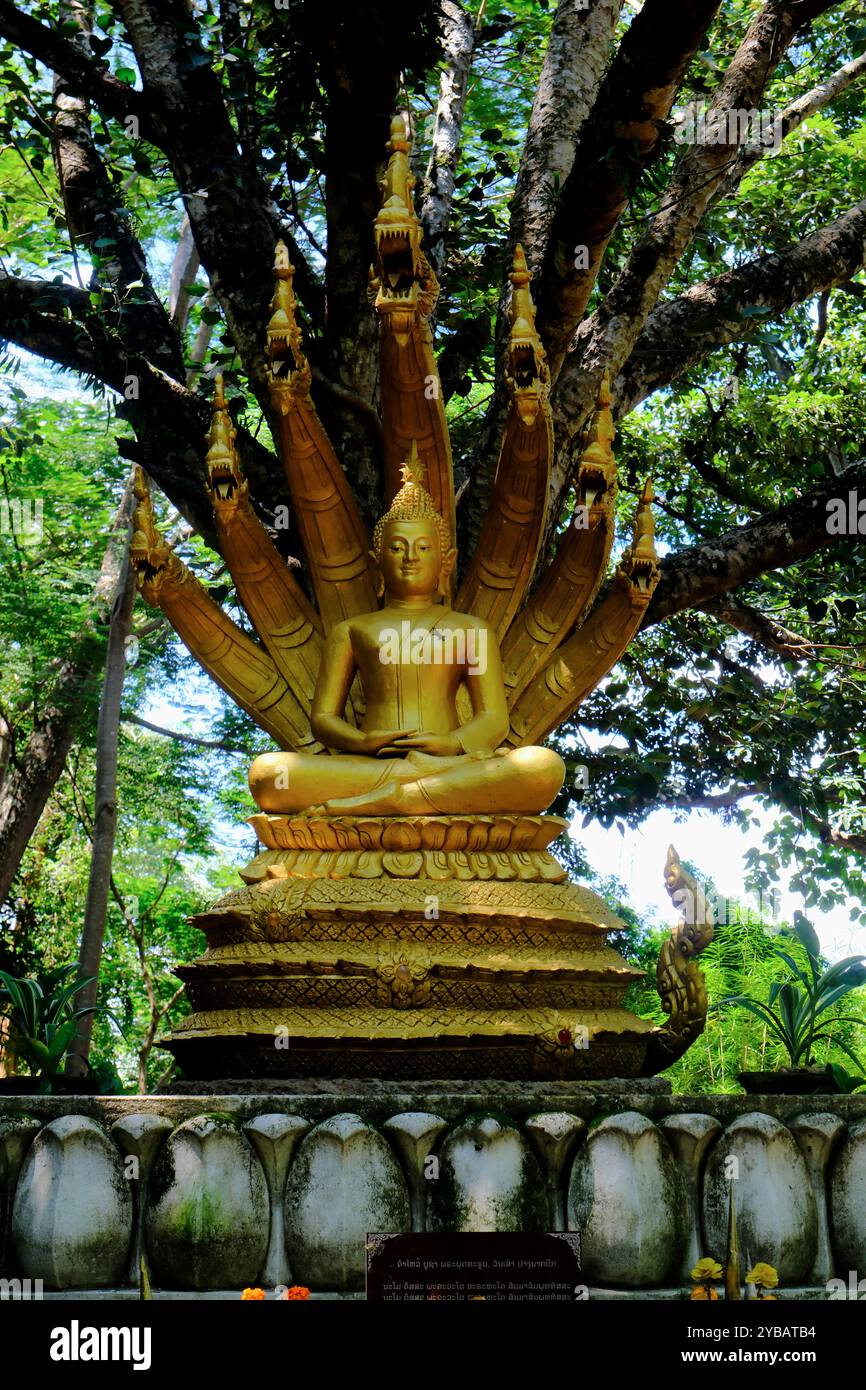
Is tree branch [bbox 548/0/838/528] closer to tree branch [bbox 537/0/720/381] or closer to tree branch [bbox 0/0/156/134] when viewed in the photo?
tree branch [bbox 537/0/720/381]

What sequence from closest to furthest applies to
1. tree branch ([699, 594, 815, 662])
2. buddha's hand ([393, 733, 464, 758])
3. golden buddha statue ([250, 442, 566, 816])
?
golden buddha statue ([250, 442, 566, 816]), buddha's hand ([393, 733, 464, 758]), tree branch ([699, 594, 815, 662])

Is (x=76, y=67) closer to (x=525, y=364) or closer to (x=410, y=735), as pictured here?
(x=525, y=364)

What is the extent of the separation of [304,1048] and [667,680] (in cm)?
770

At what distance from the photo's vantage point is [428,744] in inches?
291

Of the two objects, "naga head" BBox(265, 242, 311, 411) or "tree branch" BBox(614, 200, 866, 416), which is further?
"tree branch" BBox(614, 200, 866, 416)

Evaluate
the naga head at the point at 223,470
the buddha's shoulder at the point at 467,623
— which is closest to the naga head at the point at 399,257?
the naga head at the point at 223,470

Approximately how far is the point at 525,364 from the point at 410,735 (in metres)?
1.90

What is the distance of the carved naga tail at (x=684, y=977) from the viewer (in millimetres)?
6941

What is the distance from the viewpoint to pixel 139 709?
19.6 metres

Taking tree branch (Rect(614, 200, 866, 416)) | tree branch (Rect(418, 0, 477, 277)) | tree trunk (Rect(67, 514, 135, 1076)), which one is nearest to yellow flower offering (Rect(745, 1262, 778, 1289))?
tree branch (Rect(614, 200, 866, 416))

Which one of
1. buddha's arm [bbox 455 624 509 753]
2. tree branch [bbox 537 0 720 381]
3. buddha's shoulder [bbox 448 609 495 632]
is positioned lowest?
buddha's arm [bbox 455 624 509 753]

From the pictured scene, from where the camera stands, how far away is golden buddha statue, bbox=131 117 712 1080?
21.1 feet

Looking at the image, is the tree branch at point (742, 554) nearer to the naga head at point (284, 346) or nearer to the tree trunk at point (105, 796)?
the naga head at point (284, 346)

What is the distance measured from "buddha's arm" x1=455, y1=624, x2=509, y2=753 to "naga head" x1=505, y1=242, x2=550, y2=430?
44.3 inches
